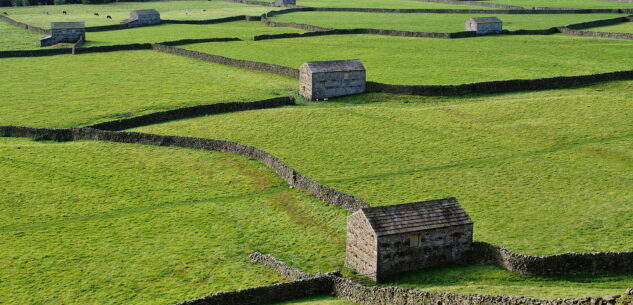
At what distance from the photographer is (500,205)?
40750mm

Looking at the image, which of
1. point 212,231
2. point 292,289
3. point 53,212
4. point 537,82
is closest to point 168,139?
point 53,212

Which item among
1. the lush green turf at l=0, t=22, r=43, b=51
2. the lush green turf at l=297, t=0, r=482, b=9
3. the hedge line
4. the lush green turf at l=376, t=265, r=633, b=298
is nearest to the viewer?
the lush green turf at l=376, t=265, r=633, b=298

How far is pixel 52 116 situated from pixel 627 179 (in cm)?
4283

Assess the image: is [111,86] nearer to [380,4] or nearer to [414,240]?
[414,240]

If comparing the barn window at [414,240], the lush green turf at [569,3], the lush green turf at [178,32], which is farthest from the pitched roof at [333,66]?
the lush green turf at [569,3]

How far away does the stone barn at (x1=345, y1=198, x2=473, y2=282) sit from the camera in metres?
32.2

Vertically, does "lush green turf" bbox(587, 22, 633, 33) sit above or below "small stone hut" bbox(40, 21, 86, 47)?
above

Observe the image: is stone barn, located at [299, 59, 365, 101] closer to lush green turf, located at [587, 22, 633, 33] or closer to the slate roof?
the slate roof

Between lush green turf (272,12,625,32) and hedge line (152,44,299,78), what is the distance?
30.5 m

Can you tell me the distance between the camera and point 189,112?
63.1 meters

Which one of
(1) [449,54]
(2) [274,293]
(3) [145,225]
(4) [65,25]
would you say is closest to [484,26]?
(1) [449,54]

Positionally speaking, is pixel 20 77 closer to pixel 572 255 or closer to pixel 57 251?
pixel 57 251

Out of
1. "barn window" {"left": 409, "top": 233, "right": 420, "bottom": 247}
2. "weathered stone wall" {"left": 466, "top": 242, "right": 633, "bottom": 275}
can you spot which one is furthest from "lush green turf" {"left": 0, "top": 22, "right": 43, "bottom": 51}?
"weathered stone wall" {"left": 466, "top": 242, "right": 633, "bottom": 275}

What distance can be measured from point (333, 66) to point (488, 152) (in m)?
20.8
